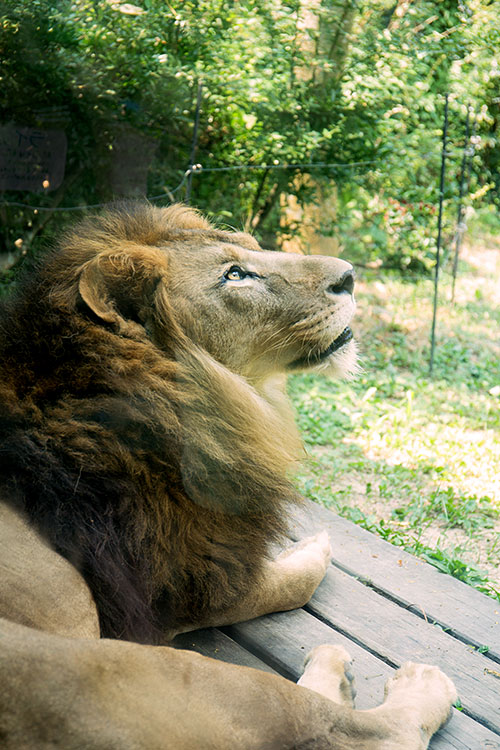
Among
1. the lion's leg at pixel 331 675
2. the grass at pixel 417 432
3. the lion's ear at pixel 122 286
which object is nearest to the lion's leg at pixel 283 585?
the lion's leg at pixel 331 675

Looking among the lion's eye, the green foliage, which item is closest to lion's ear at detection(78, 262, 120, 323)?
the lion's eye

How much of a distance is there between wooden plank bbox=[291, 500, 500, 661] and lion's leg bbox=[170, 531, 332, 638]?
113 millimetres

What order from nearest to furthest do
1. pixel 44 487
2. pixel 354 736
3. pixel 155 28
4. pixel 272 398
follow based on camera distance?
pixel 354 736 < pixel 44 487 < pixel 272 398 < pixel 155 28

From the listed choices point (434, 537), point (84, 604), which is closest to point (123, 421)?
point (84, 604)

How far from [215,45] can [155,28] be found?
0.42m

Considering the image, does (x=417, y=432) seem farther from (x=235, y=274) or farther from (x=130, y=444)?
(x=130, y=444)

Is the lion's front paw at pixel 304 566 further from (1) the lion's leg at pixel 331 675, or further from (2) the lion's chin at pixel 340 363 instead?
(2) the lion's chin at pixel 340 363

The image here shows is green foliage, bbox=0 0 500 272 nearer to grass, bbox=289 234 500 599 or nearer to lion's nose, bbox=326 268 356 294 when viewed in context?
grass, bbox=289 234 500 599

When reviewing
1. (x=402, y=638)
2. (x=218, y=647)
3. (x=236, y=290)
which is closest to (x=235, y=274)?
(x=236, y=290)

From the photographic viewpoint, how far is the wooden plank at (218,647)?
222 centimetres

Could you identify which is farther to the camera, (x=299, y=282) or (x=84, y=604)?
(x=299, y=282)

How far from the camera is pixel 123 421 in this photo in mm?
1978

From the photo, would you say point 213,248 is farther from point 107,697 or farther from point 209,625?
point 107,697

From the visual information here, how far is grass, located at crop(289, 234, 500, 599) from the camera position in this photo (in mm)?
3521
